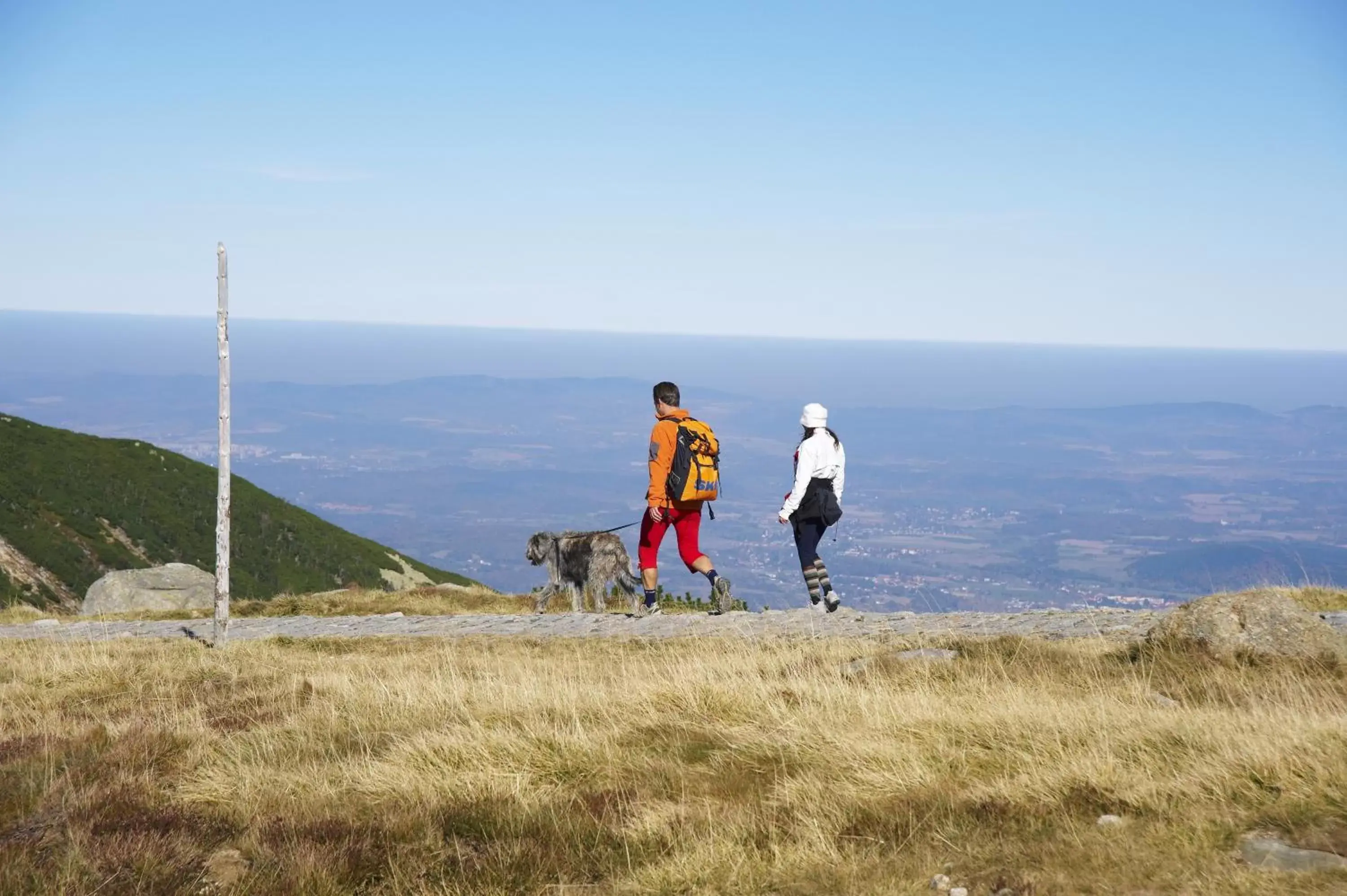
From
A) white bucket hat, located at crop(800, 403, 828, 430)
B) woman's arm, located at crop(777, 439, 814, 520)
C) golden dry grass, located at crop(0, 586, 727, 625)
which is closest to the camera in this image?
woman's arm, located at crop(777, 439, 814, 520)

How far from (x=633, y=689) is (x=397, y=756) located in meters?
2.47

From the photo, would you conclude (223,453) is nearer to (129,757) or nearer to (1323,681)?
(129,757)

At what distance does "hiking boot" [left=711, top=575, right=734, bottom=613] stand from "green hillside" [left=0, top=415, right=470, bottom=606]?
34.3 m

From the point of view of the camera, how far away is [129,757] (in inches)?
268

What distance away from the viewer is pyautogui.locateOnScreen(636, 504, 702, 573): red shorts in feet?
44.3

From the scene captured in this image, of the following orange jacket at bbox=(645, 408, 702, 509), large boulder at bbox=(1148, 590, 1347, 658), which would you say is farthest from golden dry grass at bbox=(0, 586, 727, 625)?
large boulder at bbox=(1148, 590, 1347, 658)

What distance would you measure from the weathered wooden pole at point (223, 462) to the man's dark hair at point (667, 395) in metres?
5.29

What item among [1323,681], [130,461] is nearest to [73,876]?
[1323,681]

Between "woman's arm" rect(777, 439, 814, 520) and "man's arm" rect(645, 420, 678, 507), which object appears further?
"woman's arm" rect(777, 439, 814, 520)

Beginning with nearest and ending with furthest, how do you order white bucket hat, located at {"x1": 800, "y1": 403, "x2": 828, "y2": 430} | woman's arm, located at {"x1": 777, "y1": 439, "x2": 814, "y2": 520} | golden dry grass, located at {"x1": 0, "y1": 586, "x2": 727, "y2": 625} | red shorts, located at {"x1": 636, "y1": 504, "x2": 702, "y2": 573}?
woman's arm, located at {"x1": 777, "y1": 439, "x2": 814, "y2": 520}
red shorts, located at {"x1": 636, "y1": 504, "x2": 702, "y2": 573}
white bucket hat, located at {"x1": 800, "y1": 403, "x2": 828, "y2": 430}
golden dry grass, located at {"x1": 0, "y1": 586, "x2": 727, "y2": 625}

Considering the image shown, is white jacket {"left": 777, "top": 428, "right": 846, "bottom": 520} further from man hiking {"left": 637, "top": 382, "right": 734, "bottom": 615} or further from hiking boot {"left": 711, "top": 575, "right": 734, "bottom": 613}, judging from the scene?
hiking boot {"left": 711, "top": 575, "right": 734, "bottom": 613}

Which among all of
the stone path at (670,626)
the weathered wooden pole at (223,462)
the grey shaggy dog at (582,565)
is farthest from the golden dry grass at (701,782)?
the grey shaggy dog at (582,565)

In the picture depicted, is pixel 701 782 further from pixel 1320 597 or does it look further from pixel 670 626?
pixel 1320 597

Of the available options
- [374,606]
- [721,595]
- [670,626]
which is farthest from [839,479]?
[374,606]
